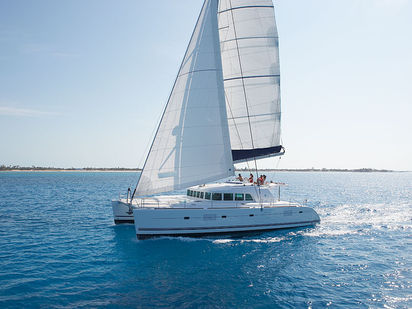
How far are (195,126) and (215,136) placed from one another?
141 cm

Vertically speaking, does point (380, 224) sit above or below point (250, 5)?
below

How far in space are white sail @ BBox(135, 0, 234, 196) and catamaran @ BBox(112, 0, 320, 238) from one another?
60 mm

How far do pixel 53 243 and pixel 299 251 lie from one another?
14.1 metres

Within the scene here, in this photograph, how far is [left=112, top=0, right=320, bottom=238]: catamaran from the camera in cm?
1606

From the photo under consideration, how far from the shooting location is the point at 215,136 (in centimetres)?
1678

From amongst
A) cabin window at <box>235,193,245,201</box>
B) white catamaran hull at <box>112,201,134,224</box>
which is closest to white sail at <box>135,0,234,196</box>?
A: cabin window at <box>235,193,245,201</box>

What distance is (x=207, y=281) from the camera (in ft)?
35.6

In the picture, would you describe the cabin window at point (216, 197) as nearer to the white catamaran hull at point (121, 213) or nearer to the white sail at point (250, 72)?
the white sail at point (250, 72)

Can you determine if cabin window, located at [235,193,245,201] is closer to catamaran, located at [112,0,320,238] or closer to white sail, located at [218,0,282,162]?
catamaran, located at [112,0,320,238]

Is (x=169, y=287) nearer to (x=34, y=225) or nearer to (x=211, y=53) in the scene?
(x=211, y=53)

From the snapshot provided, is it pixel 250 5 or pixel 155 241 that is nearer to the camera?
pixel 155 241

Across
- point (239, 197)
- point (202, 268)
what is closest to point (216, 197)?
point (239, 197)

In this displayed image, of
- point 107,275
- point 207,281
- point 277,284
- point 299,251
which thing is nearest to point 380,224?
point 299,251

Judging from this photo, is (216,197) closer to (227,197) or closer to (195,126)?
(227,197)
